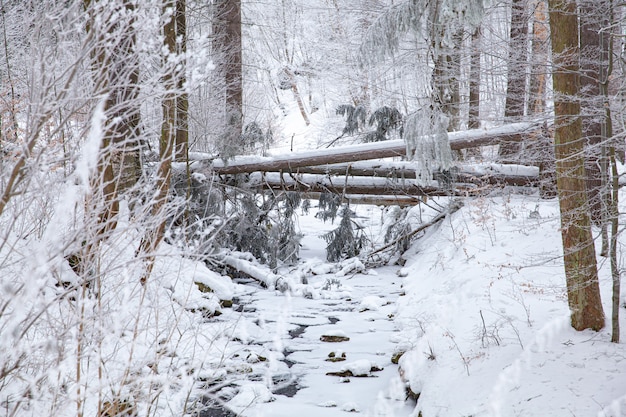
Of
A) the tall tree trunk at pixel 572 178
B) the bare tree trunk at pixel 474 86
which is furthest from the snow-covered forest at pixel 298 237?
the bare tree trunk at pixel 474 86

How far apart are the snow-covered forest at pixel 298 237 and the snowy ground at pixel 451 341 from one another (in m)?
0.03

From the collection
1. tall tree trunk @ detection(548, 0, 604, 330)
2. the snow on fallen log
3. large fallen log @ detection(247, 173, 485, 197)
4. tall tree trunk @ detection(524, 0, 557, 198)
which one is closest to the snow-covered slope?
tall tree trunk @ detection(548, 0, 604, 330)

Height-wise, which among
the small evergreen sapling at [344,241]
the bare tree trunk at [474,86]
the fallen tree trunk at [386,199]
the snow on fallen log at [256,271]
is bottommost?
the snow on fallen log at [256,271]

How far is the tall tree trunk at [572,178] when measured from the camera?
4.57 metres

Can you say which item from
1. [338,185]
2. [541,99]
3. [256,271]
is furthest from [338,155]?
[541,99]

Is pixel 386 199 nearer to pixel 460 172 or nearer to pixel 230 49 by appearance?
pixel 460 172

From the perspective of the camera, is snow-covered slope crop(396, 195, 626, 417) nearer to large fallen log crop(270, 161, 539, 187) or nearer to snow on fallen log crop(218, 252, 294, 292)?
large fallen log crop(270, 161, 539, 187)

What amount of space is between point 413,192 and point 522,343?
5.46m

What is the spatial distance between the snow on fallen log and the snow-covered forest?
0.13ft

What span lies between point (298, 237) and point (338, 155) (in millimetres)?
1787

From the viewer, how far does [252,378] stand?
5.25 meters

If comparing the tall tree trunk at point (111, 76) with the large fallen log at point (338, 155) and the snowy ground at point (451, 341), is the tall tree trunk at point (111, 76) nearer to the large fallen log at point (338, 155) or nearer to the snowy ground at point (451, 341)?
the snowy ground at point (451, 341)

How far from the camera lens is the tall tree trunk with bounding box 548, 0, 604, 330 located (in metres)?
4.57

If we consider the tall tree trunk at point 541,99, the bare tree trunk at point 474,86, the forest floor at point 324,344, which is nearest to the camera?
the forest floor at point 324,344
